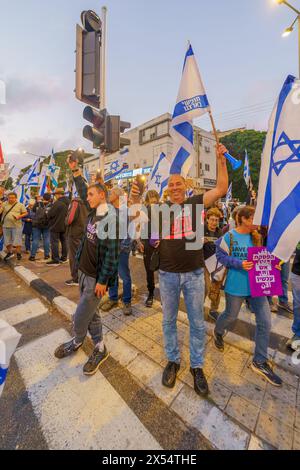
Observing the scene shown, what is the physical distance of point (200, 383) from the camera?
2182 mm

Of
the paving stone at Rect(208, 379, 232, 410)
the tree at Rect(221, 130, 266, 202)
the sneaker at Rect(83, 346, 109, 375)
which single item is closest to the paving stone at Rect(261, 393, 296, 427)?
the paving stone at Rect(208, 379, 232, 410)

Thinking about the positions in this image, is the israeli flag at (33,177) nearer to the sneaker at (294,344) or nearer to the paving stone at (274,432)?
the sneaker at (294,344)

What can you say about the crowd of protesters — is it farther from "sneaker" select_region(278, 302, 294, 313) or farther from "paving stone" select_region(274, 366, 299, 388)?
"sneaker" select_region(278, 302, 294, 313)

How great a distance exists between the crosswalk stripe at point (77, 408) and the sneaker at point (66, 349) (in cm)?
7

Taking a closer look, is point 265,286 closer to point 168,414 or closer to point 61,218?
point 168,414

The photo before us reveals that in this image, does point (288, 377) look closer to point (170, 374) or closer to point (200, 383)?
point (200, 383)

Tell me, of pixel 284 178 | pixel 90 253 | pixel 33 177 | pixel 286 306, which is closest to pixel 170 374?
pixel 90 253

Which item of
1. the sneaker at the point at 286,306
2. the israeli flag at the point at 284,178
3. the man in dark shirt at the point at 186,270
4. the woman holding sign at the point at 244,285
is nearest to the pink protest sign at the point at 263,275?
the woman holding sign at the point at 244,285

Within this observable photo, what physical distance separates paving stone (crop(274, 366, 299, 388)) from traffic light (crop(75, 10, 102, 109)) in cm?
488

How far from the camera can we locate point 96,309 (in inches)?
102

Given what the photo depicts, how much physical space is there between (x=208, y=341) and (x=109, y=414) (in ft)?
5.31

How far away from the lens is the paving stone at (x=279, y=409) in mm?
1899

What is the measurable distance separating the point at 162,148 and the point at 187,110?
31938 mm
